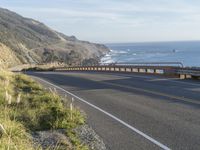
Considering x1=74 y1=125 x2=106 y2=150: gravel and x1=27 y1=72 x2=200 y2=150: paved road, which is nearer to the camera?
x1=74 y1=125 x2=106 y2=150: gravel

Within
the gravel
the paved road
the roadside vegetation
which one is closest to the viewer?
the roadside vegetation

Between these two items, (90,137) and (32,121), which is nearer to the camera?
(90,137)

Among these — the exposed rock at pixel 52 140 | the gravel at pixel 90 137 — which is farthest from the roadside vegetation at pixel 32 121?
the gravel at pixel 90 137

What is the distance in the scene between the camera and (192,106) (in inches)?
628

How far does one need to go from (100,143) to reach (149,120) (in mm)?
3142

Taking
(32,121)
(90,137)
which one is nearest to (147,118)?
(90,137)

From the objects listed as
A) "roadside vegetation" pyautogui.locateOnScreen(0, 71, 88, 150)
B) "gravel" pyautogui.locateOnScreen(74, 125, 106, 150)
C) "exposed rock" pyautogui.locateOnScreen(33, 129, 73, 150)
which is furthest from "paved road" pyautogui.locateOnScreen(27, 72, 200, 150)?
"exposed rock" pyautogui.locateOnScreen(33, 129, 73, 150)

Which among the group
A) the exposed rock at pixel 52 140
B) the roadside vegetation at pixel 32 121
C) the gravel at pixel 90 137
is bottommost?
the gravel at pixel 90 137

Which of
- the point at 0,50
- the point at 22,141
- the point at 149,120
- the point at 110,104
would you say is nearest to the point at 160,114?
the point at 149,120

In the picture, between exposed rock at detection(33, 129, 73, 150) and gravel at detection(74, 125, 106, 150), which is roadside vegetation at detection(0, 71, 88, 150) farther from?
gravel at detection(74, 125, 106, 150)

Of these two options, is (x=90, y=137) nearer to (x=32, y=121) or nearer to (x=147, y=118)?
(x=32, y=121)

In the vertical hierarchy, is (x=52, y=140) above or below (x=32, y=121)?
below

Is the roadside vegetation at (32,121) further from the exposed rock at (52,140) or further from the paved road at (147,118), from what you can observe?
the paved road at (147,118)

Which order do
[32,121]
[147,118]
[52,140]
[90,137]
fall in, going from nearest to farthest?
[52,140]
[90,137]
[32,121]
[147,118]
